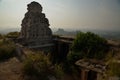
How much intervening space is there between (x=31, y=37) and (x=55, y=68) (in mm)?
10971

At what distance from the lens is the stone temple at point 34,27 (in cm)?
1562

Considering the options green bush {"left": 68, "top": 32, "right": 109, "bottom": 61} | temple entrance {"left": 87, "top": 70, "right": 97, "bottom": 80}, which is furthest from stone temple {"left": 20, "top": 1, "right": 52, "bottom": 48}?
temple entrance {"left": 87, "top": 70, "right": 97, "bottom": 80}

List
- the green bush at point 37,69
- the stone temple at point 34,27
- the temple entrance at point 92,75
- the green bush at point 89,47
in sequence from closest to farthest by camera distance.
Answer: the green bush at point 37,69 → the temple entrance at point 92,75 → the green bush at point 89,47 → the stone temple at point 34,27

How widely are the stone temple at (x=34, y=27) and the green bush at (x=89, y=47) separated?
426cm

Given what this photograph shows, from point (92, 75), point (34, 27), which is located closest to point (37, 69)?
point (92, 75)

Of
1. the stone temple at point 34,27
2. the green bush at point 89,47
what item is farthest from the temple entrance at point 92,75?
the stone temple at point 34,27

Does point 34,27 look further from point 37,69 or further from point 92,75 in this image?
point 37,69

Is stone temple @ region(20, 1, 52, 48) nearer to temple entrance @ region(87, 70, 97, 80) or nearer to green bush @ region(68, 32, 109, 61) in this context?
green bush @ region(68, 32, 109, 61)

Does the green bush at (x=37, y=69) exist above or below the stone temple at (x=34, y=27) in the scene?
below

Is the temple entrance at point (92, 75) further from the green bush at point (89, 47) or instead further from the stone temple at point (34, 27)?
the stone temple at point (34, 27)

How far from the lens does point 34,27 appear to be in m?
15.8

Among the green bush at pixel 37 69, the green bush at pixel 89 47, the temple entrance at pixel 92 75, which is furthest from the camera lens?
the green bush at pixel 89 47

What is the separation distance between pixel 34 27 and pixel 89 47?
19.8 ft

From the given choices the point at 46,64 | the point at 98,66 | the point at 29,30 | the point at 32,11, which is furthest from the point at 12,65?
the point at 32,11
